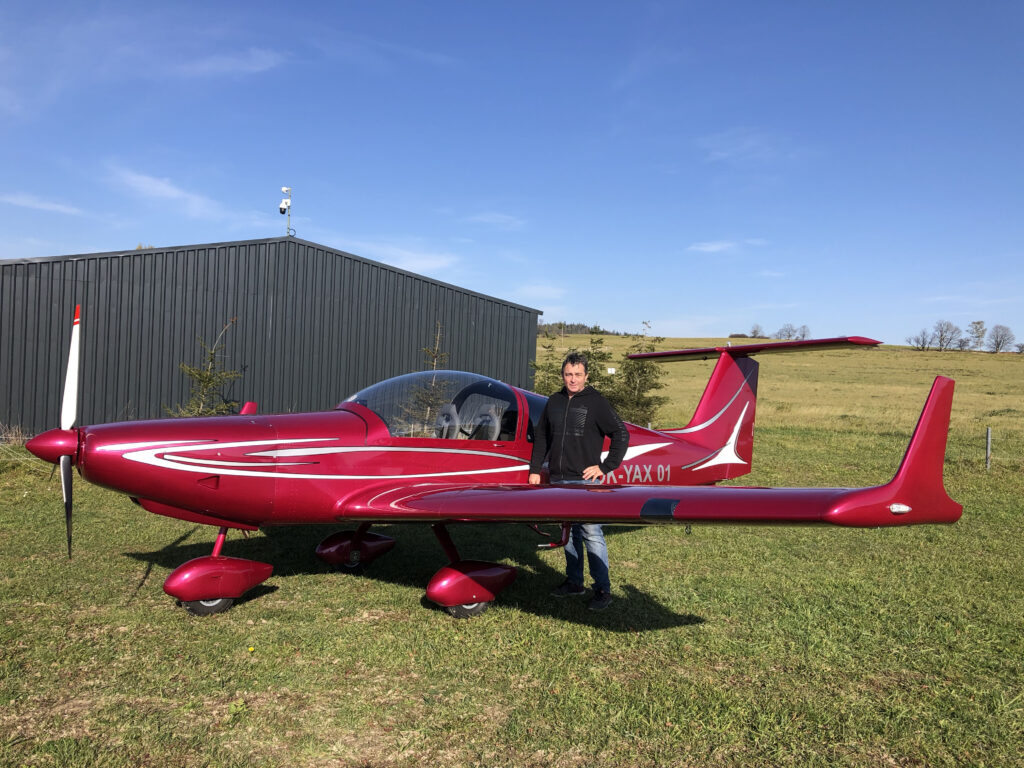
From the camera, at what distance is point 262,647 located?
4.37 meters

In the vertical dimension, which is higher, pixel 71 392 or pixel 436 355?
pixel 436 355

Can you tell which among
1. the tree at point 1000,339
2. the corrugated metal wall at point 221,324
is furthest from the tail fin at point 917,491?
the tree at point 1000,339

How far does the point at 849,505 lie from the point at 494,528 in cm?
518

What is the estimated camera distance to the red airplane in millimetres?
3582

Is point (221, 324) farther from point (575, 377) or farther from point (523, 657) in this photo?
point (523, 657)

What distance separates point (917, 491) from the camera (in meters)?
3.44

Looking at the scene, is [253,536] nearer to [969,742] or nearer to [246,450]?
[246,450]

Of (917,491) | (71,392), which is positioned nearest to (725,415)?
(917,491)

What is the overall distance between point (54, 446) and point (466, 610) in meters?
2.99

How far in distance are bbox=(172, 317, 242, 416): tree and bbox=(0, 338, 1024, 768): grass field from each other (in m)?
3.97

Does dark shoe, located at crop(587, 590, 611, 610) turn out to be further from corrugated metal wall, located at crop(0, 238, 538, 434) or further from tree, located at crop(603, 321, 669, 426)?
tree, located at crop(603, 321, 669, 426)

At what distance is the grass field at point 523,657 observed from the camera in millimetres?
3314

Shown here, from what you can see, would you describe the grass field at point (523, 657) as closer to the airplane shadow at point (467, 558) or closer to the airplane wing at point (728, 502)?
the airplane shadow at point (467, 558)

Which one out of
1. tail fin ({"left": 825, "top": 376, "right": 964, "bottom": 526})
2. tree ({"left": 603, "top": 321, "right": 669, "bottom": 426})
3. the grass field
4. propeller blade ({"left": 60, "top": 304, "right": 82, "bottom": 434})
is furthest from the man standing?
tree ({"left": 603, "top": 321, "right": 669, "bottom": 426})
